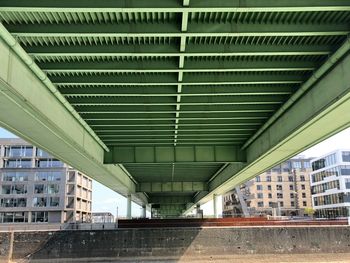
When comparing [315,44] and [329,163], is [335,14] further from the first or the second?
[329,163]

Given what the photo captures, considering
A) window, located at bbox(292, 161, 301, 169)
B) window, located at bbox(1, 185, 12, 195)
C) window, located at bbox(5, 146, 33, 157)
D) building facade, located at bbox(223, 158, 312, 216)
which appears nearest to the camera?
window, located at bbox(1, 185, 12, 195)

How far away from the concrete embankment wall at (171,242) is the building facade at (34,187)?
5079 cm

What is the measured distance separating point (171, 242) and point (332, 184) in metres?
68.2

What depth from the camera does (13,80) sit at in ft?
35.4

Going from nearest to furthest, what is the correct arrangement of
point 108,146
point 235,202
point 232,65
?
point 232,65 → point 108,146 → point 235,202

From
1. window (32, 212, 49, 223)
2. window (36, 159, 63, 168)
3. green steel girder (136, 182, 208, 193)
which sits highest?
window (36, 159, 63, 168)

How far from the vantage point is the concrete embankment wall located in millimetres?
41656

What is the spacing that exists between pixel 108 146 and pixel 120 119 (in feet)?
23.4

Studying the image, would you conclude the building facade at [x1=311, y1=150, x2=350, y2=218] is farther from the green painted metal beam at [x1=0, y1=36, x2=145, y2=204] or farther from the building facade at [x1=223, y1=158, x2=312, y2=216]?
the green painted metal beam at [x1=0, y1=36, x2=145, y2=204]

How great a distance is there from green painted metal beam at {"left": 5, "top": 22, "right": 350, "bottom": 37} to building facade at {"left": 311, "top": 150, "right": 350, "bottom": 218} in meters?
85.2

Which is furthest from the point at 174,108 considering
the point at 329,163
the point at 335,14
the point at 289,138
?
the point at 329,163

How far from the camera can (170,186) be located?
51.7 m

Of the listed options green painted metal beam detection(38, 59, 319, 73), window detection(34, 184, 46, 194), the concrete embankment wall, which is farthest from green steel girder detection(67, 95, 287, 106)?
window detection(34, 184, 46, 194)

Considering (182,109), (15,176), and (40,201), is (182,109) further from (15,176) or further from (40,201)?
(15,176)
